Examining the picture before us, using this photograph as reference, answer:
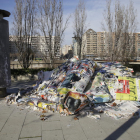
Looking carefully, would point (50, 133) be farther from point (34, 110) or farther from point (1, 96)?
point (1, 96)

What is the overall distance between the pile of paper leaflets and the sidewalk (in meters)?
0.30

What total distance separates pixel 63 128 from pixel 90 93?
2.11 meters

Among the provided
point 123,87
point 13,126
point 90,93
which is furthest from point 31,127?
point 123,87

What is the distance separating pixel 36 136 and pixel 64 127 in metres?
0.67

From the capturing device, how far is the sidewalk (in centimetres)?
288

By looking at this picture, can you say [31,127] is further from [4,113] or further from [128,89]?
[128,89]

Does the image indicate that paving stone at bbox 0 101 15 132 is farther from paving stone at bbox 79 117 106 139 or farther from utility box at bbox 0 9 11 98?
paving stone at bbox 79 117 106 139

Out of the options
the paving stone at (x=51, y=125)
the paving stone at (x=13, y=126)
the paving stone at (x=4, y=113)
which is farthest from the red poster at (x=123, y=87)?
the paving stone at (x=4, y=113)

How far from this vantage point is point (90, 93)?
5094mm

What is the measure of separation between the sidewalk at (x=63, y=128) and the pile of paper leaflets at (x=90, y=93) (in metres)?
0.30

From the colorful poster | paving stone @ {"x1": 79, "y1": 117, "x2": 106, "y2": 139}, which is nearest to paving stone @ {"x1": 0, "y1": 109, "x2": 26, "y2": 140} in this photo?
paving stone @ {"x1": 79, "y1": 117, "x2": 106, "y2": 139}

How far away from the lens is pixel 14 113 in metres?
4.10

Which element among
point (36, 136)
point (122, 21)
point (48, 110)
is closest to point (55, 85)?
point (48, 110)

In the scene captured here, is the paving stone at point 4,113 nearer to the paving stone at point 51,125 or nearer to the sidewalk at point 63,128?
the sidewalk at point 63,128
